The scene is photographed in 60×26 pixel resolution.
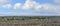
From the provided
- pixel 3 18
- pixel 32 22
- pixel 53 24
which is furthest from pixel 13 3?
pixel 53 24

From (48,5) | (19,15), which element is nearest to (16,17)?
(19,15)

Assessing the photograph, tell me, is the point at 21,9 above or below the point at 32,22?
above

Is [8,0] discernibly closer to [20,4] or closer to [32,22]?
[20,4]

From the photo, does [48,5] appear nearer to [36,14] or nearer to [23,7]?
[36,14]

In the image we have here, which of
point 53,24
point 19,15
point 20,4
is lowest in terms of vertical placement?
point 53,24

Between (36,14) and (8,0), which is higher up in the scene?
(8,0)

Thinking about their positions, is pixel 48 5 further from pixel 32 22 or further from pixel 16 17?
pixel 16 17
